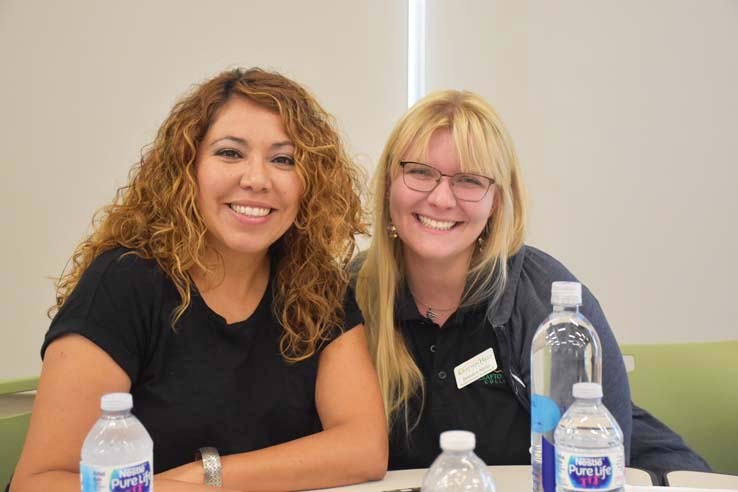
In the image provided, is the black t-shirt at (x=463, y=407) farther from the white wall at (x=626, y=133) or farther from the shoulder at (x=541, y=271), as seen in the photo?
the white wall at (x=626, y=133)

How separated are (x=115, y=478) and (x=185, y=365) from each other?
641 millimetres

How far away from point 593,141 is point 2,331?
9.38 feet

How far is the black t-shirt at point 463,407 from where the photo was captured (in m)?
1.82

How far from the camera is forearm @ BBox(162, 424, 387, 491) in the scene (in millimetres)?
1408

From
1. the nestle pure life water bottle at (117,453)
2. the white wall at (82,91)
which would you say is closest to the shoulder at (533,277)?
the nestle pure life water bottle at (117,453)

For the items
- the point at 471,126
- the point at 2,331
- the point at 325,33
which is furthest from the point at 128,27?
the point at 471,126

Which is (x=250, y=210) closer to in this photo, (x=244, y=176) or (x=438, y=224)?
(x=244, y=176)

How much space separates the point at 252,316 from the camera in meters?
1.71

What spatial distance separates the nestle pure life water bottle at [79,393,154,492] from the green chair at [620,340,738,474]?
1.62 m

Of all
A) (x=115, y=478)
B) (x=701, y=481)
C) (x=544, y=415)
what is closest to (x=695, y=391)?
(x=701, y=481)

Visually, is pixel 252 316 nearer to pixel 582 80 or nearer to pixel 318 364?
pixel 318 364

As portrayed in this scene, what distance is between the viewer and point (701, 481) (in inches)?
56.6

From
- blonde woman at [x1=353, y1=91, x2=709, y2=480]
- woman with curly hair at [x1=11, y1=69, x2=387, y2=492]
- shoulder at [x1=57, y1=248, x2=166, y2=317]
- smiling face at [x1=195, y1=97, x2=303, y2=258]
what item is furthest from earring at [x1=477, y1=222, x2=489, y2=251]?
shoulder at [x1=57, y1=248, x2=166, y2=317]

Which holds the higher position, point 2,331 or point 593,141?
point 593,141
